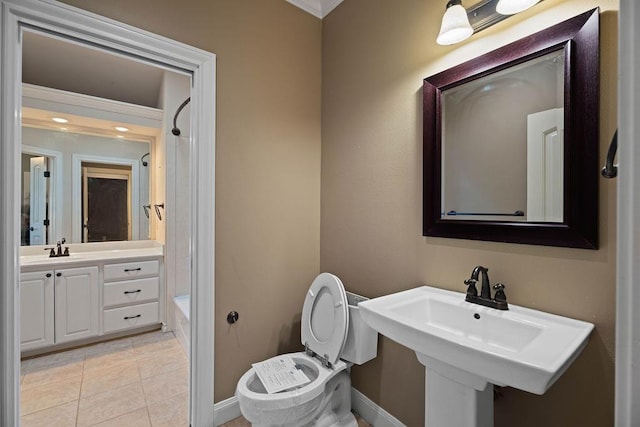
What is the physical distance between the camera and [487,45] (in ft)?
3.91

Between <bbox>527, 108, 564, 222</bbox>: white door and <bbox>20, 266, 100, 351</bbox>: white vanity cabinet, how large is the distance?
130 inches

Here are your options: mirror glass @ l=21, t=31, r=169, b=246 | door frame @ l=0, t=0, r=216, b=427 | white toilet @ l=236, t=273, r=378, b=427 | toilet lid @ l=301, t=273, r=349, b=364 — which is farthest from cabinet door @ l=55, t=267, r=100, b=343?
toilet lid @ l=301, t=273, r=349, b=364

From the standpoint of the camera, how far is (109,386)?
81.2 inches

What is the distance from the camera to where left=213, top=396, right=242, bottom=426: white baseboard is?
162 cm

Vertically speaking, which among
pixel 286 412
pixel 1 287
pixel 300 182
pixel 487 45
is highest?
pixel 487 45

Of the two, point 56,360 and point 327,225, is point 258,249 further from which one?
point 56,360

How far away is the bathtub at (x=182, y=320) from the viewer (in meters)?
2.46

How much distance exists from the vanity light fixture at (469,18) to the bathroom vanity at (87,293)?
3003 mm

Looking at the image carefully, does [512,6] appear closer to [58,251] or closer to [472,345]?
[472,345]

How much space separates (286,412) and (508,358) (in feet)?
3.45

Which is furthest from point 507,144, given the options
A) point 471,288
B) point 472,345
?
point 472,345

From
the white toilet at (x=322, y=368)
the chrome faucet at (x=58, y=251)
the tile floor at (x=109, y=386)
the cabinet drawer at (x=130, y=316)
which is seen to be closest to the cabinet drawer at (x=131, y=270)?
the cabinet drawer at (x=130, y=316)

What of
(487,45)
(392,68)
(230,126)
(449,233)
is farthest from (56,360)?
(487,45)

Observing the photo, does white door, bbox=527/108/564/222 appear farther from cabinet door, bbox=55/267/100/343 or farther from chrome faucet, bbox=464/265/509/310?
cabinet door, bbox=55/267/100/343
